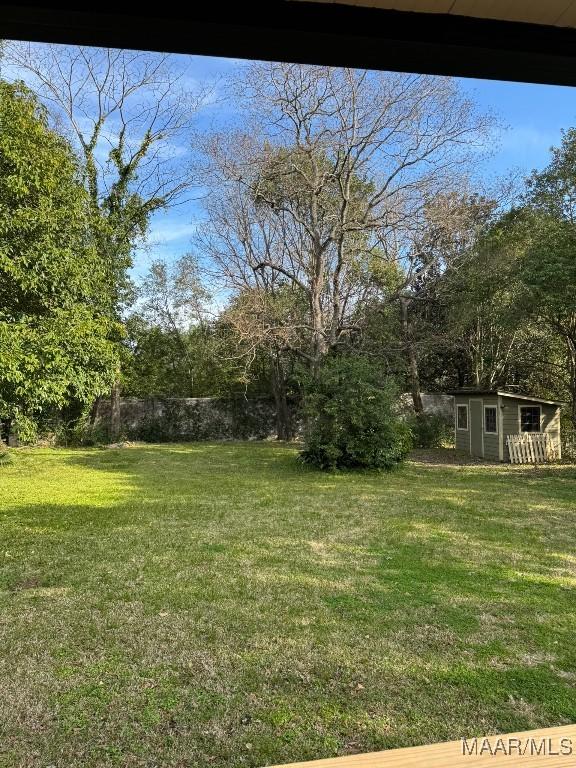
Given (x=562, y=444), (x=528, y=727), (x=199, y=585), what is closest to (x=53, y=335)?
(x=199, y=585)

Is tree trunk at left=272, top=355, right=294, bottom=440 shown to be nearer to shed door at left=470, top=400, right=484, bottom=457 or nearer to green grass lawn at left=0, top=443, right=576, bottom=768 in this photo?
shed door at left=470, top=400, right=484, bottom=457

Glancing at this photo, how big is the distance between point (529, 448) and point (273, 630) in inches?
405

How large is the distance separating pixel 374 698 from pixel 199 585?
1765mm

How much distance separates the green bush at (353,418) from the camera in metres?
9.80

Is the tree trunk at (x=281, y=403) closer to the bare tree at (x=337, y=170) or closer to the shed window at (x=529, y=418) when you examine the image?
the bare tree at (x=337, y=170)

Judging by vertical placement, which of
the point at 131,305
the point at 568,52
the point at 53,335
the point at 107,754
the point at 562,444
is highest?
the point at 131,305

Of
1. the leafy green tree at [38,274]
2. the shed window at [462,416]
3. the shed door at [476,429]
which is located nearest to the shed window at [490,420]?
the shed door at [476,429]

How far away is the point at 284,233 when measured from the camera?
1605cm

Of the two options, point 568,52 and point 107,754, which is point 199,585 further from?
point 568,52

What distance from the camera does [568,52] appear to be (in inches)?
47.6

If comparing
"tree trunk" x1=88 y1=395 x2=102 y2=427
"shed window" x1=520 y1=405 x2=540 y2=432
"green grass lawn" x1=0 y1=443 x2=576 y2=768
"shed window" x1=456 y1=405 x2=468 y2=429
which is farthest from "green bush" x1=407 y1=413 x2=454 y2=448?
"tree trunk" x1=88 y1=395 x2=102 y2=427

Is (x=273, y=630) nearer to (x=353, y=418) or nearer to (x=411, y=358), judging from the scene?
(x=353, y=418)

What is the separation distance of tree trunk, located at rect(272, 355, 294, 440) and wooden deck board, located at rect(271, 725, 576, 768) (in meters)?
17.1

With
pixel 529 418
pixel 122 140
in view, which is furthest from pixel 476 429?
pixel 122 140
